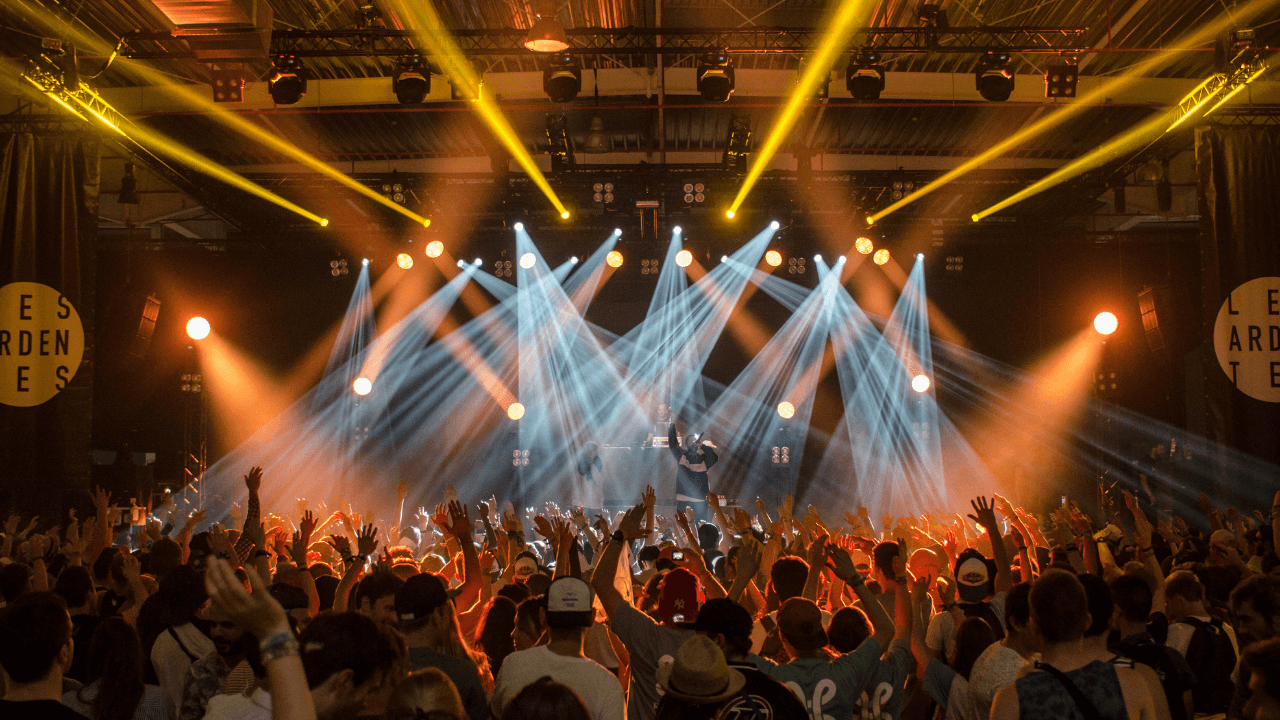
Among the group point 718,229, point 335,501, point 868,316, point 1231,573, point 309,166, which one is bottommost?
point 335,501

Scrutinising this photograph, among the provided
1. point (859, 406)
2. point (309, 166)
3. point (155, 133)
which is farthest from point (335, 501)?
point (859, 406)

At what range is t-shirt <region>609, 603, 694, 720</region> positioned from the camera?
321 cm

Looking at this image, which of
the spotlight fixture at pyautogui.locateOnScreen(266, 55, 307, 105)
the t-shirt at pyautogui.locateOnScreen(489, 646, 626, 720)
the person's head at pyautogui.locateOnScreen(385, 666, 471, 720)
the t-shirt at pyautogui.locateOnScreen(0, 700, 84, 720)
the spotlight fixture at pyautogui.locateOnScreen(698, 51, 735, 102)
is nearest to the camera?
the person's head at pyautogui.locateOnScreen(385, 666, 471, 720)

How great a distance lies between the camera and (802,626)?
2969 millimetres

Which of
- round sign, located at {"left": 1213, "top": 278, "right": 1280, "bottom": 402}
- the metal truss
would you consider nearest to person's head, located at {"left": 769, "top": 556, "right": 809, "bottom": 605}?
the metal truss

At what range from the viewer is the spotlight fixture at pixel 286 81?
28.1 feet

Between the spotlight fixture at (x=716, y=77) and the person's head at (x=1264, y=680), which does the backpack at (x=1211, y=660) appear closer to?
the person's head at (x=1264, y=680)

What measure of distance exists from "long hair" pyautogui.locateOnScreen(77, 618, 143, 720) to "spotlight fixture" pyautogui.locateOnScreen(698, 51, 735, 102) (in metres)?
6.93

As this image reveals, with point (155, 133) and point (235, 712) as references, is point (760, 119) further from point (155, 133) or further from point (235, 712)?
point (235, 712)

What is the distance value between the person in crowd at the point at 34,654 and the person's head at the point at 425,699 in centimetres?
87

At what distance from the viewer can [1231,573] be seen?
422cm

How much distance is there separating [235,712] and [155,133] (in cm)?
1084

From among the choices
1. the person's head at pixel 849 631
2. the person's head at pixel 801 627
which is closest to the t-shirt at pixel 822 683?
the person's head at pixel 801 627

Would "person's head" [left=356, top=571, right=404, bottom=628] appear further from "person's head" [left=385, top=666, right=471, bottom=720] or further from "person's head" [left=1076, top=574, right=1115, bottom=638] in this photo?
"person's head" [left=1076, top=574, right=1115, bottom=638]
